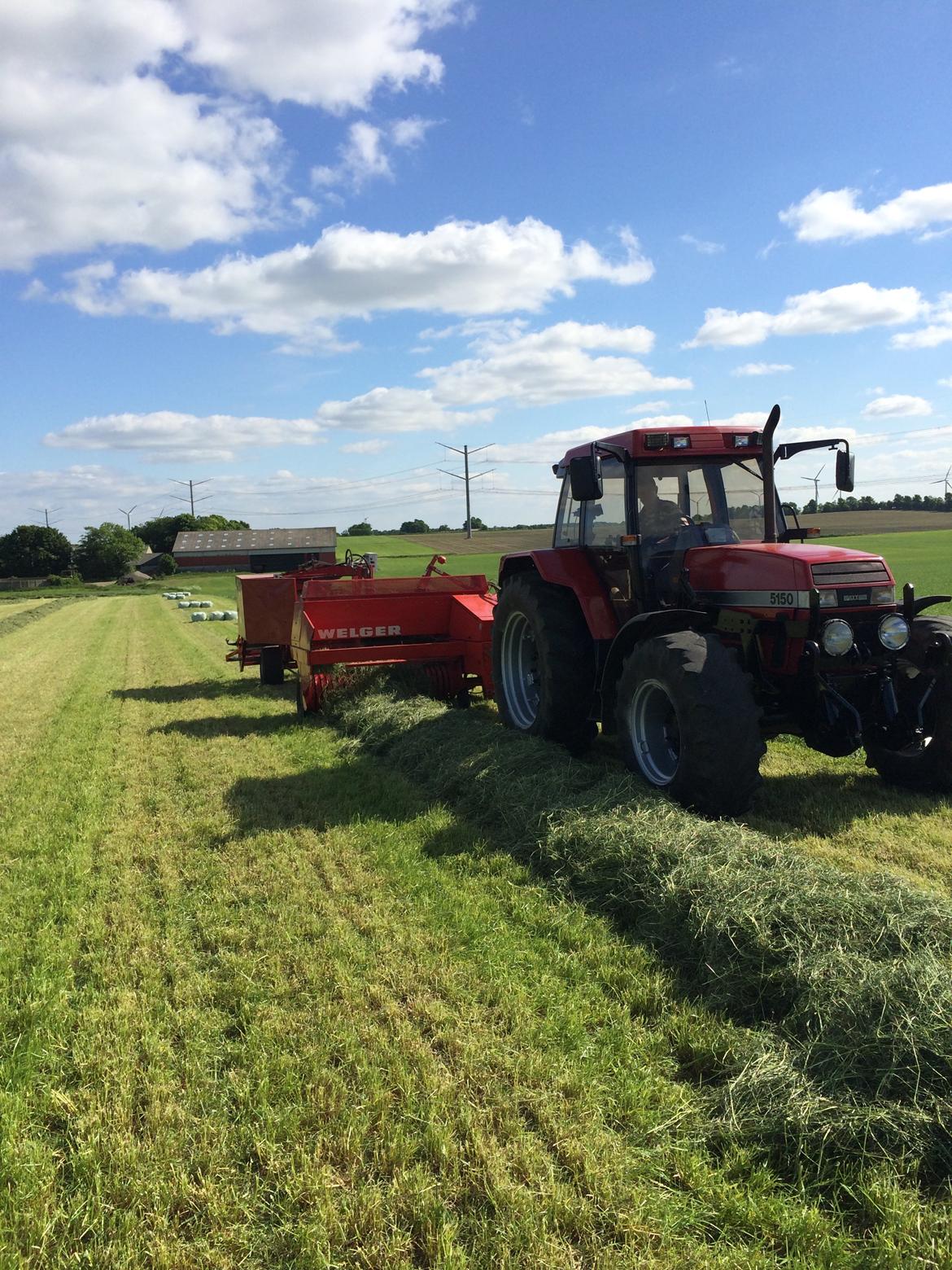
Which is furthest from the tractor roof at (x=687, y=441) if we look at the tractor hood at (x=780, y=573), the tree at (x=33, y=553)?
the tree at (x=33, y=553)

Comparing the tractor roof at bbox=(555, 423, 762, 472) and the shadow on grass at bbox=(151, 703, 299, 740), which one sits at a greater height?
the tractor roof at bbox=(555, 423, 762, 472)

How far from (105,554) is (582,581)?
74.1m

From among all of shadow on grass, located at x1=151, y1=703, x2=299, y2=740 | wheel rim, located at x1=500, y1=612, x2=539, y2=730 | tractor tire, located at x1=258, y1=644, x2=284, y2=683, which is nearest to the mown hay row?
wheel rim, located at x1=500, y1=612, x2=539, y2=730

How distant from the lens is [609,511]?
21.2 ft

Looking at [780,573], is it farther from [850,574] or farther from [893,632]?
[893,632]

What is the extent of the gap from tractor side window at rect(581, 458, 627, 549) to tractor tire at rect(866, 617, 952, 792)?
6.60 feet

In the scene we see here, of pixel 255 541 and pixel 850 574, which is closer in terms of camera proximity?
pixel 850 574

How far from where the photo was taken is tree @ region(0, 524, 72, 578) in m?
76.9

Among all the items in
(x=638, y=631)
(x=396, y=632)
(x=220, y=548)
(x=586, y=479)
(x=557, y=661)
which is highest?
(x=220, y=548)

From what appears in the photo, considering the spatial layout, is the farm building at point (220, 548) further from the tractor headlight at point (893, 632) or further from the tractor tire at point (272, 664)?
the tractor headlight at point (893, 632)

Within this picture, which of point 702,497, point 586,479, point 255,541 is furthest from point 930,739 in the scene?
point 255,541

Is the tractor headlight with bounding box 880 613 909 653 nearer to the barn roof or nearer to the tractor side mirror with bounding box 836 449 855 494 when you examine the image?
the tractor side mirror with bounding box 836 449 855 494

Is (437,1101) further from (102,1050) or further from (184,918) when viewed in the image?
(184,918)

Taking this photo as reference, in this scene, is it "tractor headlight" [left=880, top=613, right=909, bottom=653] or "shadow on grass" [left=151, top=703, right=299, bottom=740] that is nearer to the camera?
"tractor headlight" [left=880, top=613, right=909, bottom=653]
